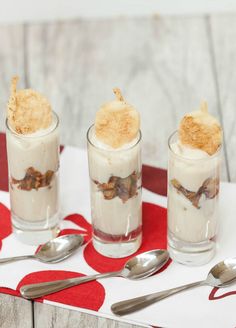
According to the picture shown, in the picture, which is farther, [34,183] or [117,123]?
[34,183]

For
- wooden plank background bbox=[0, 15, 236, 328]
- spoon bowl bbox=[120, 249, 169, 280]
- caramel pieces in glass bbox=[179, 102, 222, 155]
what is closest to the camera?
caramel pieces in glass bbox=[179, 102, 222, 155]

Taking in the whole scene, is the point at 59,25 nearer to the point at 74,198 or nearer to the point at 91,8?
the point at 91,8

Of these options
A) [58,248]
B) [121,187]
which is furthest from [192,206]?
[58,248]

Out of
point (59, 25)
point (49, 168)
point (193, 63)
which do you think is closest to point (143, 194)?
point (49, 168)

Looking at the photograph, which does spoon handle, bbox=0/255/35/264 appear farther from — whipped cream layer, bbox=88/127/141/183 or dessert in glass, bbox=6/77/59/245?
whipped cream layer, bbox=88/127/141/183

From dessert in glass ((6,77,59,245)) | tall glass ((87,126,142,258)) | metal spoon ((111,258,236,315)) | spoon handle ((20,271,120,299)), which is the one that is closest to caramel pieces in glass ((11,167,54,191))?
dessert in glass ((6,77,59,245))

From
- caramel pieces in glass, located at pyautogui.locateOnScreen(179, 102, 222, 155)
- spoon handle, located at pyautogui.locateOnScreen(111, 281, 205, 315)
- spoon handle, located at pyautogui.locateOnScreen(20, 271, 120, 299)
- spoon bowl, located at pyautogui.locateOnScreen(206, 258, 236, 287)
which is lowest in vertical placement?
spoon handle, located at pyautogui.locateOnScreen(111, 281, 205, 315)

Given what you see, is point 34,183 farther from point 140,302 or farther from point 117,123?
point 140,302
